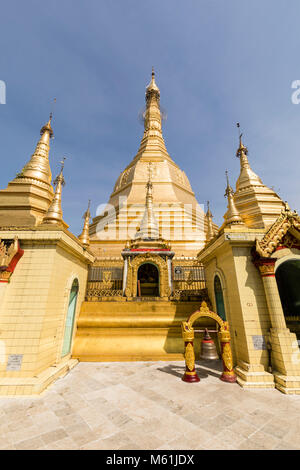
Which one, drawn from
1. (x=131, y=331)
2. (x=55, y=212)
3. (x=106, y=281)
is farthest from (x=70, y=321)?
(x=55, y=212)

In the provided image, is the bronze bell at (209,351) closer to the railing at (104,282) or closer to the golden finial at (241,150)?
the railing at (104,282)

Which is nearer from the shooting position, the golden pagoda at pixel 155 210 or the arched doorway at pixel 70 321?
the arched doorway at pixel 70 321

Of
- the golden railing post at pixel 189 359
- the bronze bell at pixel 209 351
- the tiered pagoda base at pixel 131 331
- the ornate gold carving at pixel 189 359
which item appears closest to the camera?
the bronze bell at pixel 209 351

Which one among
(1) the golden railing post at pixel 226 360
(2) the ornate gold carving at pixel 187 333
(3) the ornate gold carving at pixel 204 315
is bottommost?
(1) the golden railing post at pixel 226 360

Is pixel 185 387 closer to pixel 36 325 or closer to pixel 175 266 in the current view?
pixel 36 325

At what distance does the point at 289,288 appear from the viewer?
1066cm

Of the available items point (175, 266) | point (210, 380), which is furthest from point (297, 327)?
point (175, 266)

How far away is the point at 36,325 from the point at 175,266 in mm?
9648

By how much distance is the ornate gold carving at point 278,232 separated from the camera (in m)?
7.61

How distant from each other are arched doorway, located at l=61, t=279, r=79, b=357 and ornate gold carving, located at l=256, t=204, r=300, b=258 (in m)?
8.38

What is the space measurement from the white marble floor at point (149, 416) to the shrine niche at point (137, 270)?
6.07 m

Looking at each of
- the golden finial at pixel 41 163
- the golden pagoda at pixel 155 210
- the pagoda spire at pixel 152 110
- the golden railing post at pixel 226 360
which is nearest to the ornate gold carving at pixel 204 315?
the golden railing post at pixel 226 360

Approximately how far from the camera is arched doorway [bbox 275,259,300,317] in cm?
1012

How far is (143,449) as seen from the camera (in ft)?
11.8
